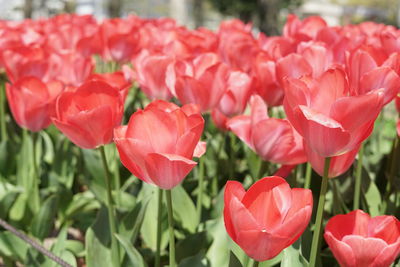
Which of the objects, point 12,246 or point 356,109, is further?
point 12,246

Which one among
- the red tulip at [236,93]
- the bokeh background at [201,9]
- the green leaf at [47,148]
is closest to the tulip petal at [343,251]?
the red tulip at [236,93]

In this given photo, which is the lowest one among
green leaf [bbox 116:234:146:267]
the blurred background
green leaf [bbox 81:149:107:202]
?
the blurred background

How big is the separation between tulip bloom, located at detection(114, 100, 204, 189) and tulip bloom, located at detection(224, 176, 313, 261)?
112 millimetres

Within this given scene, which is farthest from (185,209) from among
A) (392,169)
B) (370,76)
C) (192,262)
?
(370,76)

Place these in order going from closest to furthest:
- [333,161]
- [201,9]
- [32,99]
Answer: [333,161], [32,99], [201,9]

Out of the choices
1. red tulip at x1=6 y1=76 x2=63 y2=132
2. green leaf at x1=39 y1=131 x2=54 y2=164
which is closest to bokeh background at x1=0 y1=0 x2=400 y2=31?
green leaf at x1=39 y1=131 x2=54 y2=164

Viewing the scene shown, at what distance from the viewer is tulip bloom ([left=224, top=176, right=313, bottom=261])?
0.87m

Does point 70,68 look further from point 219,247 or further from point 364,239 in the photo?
point 364,239

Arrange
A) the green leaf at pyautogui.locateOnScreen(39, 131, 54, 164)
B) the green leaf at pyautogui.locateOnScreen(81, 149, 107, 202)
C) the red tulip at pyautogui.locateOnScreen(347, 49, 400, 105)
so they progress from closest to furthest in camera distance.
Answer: the red tulip at pyautogui.locateOnScreen(347, 49, 400, 105) → the green leaf at pyautogui.locateOnScreen(81, 149, 107, 202) → the green leaf at pyautogui.locateOnScreen(39, 131, 54, 164)

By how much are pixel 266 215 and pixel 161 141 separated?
0.22m

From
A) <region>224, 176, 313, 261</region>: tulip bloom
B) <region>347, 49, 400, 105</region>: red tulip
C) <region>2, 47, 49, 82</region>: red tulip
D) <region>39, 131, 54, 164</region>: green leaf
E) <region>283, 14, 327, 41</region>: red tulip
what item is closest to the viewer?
<region>224, 176, 313, 261</region>: tulip bloom

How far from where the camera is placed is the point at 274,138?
4.32 feet

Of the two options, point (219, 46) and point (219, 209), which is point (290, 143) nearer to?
point (219, 209)

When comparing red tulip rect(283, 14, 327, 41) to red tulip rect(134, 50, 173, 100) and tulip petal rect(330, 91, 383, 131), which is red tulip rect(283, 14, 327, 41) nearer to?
red tulip rect(134, 50, 173, 100)
